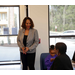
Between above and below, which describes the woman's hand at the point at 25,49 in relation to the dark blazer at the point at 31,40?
below

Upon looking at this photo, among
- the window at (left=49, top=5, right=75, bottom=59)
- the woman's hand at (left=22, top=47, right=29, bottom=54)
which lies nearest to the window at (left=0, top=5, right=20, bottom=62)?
the window at (left=49, top=5, right=75, bottom=59)

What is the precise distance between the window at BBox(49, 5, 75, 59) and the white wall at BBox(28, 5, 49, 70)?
0.79 feet

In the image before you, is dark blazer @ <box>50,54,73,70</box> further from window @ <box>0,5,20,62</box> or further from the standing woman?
window @ <box>0,5,20,62</box>

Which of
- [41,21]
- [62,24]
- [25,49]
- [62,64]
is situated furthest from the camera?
[62,24]

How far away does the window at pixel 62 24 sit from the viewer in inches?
141

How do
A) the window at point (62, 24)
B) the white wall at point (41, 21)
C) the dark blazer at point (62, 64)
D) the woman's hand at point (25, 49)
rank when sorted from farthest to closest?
the window at point (62, 24) < the white wall at point (41, 21) < the woman's hand at point (25, 49) < the dark blazer at point (62, 64)

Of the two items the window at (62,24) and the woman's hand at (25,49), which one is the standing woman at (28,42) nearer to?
the woman's hand at (25,49)

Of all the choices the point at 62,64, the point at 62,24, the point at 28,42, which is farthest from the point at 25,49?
the point at 62,24

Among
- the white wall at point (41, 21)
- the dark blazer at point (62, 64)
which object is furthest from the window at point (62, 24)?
the dark blazer at point (62, 64)

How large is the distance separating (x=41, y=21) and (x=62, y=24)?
0.71 metres

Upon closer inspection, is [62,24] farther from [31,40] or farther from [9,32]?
[9,32]

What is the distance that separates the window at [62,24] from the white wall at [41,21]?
24 centimetres

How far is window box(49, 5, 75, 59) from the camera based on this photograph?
141 inches

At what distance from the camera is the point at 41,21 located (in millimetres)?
3373
